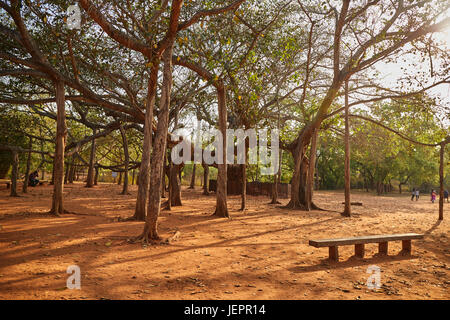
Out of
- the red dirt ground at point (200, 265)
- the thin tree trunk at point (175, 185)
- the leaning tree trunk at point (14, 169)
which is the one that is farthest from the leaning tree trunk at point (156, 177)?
the leaning tree trunk at point (14, 169)

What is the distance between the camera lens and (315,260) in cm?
527

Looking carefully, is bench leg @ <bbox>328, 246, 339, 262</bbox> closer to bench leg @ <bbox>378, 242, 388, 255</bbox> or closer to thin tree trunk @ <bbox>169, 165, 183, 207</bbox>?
bench leg @ <bbox>378, 242, 388, 255</bbox>

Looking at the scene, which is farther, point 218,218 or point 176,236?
point 218,218

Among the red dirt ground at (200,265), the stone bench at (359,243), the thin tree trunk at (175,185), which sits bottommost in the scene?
the red dirt ground at (200,265)

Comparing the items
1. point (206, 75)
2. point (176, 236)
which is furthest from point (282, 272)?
point (206, 75)

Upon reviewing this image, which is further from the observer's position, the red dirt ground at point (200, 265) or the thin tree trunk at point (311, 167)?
the thin tree trunk at point (311, 167)

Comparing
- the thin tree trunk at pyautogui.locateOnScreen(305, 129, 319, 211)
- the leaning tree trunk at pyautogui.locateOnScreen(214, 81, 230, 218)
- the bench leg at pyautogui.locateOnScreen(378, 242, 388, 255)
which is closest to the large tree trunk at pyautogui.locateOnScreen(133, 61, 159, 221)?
the leaning tree trunk at pyautogui.locateOnScreen(214, 81, 230, 218)

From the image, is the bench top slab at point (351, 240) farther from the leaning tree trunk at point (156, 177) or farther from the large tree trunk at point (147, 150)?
the large tree trunk at point (147, 150)

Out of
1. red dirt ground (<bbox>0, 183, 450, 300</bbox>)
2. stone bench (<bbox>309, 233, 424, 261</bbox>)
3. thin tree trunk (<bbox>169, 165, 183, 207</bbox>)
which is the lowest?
red dirt ground (<bbox>0, 183, 450, 300</bbox>)

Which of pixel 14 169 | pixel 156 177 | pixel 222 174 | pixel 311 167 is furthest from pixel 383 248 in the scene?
pixel 14 169

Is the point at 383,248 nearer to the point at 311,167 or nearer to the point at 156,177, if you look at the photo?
the point at 156,177

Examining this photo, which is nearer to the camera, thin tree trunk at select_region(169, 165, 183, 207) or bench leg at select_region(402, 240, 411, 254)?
bench leg at select_region(402, 240, 411, 254)
